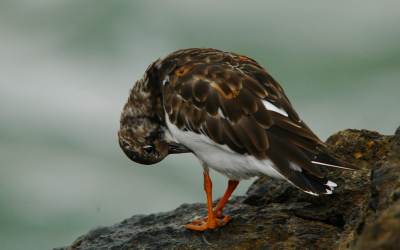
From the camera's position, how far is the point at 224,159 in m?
5.00

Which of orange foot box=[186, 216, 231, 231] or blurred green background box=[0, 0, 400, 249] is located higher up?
blurred green background box=[0, 0, 400, 249]

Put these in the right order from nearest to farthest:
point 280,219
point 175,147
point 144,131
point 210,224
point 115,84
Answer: point 280,219
point 210,224
point 144,131
point 175,147
point 115,84

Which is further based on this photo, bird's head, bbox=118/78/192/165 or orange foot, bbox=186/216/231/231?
bird's head, bbox=118/78/192/165

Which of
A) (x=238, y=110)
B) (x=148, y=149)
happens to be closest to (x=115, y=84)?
(x=148, y=149)

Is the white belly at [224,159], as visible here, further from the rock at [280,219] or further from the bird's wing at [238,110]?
the rock at [280,219]

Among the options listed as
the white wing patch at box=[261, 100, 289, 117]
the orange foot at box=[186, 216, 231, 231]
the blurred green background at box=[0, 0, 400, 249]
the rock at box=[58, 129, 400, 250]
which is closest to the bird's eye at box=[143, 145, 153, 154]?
the rock at box=[58, 129, 400, 250]

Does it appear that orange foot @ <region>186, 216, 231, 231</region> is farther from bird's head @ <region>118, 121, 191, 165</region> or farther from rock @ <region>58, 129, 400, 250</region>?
bird's head @ <region>118, 121, 191, 165</region>

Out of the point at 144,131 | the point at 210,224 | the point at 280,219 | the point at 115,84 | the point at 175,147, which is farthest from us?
the point at 115,84

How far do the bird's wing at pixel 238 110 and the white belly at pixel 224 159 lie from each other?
0.07m

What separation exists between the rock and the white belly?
42 cm

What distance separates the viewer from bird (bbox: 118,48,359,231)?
4586 mm

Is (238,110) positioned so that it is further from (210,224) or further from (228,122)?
(210,224)

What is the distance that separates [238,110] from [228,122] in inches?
5.8

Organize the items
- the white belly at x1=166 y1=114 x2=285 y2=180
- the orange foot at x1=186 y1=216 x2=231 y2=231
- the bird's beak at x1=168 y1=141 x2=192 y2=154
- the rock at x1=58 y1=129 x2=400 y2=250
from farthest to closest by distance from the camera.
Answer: the bird's beak at x1=168 y1=141 x2=192 y2=154 < the orange foot at x1=186 y1=216 x2=231 y2=231 < the white belly at x1=166 y1=114 x2=285 y2=180 < the rock at x1=58 y1=129 x2=400 y2=250
